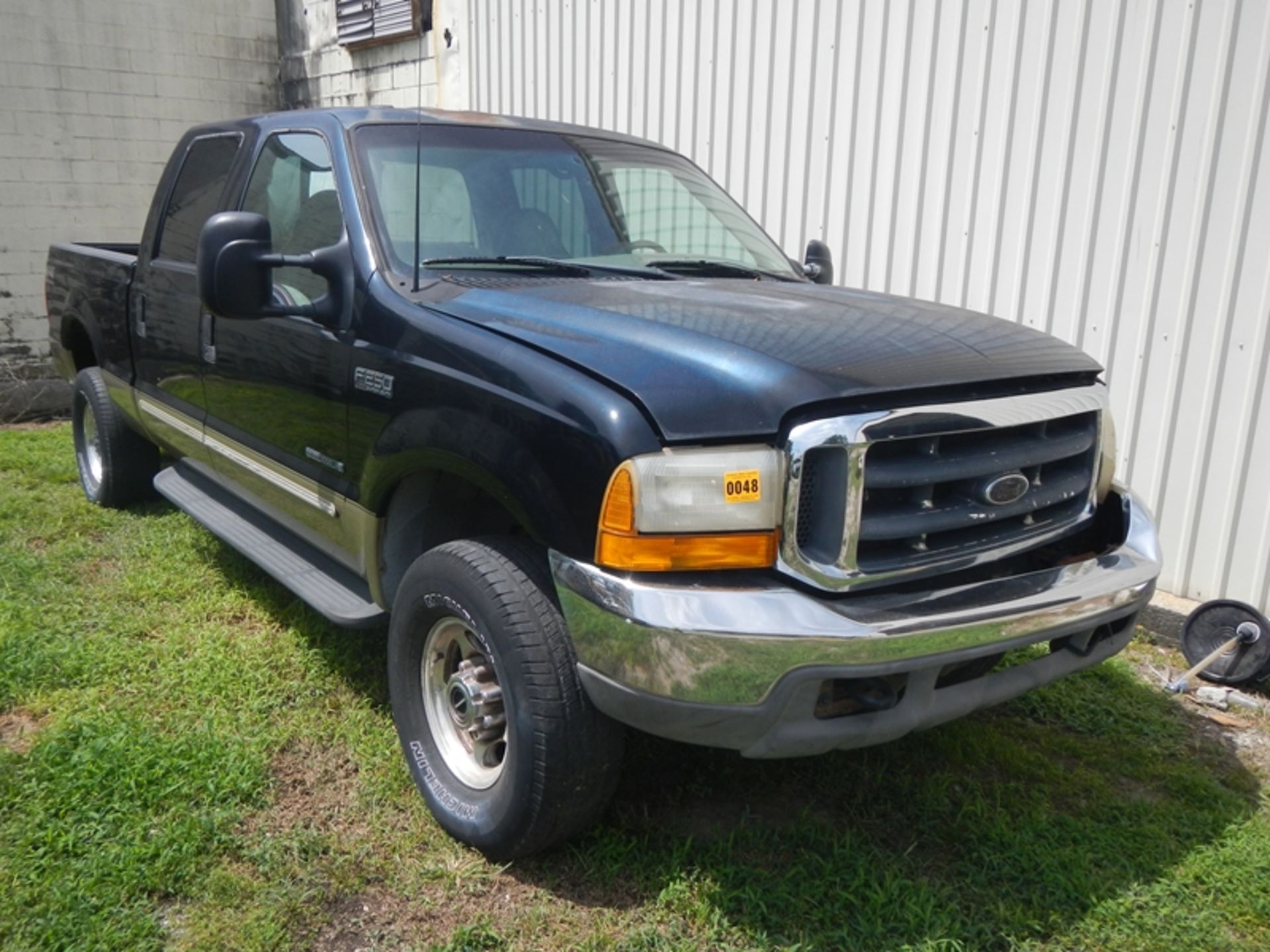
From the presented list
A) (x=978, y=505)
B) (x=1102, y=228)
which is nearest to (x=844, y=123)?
(x=1102, y=228)

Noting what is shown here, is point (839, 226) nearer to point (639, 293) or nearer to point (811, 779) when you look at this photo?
point (639, 293)

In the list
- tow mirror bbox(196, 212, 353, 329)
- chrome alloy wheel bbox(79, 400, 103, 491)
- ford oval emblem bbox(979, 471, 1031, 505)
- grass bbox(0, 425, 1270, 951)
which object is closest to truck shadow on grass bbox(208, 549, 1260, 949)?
grass bbox(0, 425, 1270, 951)

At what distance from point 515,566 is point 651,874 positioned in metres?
0.92

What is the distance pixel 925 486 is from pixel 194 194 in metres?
3.71

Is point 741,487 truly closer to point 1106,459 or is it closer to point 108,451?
point 1106,459

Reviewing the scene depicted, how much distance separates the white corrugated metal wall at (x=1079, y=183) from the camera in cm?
436

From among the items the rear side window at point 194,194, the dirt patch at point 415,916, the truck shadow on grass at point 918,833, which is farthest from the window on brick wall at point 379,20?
the dirt patch at point 415,916

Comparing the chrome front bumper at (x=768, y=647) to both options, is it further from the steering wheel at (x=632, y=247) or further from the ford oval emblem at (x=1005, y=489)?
the steering wheel at (x=632, y=247)

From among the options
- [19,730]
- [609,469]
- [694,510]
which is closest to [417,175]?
[609,469]

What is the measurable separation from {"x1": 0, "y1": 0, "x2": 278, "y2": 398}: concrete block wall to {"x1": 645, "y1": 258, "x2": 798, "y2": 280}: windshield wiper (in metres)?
7.45

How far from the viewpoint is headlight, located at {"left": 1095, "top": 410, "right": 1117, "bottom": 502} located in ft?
10.1

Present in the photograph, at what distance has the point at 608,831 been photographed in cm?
295

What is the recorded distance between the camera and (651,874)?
281 centimetres

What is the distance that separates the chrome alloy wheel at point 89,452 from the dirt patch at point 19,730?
2599 millimetres
